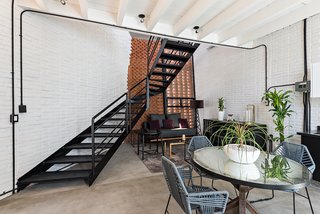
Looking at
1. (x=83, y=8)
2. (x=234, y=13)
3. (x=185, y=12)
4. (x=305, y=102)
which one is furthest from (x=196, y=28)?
(x=305, y=102)

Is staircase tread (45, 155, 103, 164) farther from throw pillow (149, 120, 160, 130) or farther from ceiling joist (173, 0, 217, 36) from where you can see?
ceiling joist (173, 0, 217, 36)

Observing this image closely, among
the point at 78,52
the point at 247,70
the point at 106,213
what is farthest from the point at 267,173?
the point at 78,52

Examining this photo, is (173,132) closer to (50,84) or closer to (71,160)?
(71,160)

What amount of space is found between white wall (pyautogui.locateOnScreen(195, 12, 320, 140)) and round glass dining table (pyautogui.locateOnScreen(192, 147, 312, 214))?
2.37m

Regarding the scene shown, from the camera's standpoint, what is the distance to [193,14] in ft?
10.1

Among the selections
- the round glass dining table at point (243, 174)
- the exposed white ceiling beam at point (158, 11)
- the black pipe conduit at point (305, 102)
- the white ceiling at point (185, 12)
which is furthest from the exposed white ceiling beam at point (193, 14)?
the round glass dining table at point (243, 174)

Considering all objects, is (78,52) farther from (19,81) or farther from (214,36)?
(214,36)

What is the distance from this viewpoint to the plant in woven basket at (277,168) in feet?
5.06

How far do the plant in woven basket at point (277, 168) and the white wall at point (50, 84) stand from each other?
3.44 m

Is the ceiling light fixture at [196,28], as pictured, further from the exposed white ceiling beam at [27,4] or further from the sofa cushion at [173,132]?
the exposed white ceiling beam at [27,4]

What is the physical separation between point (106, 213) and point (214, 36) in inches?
162

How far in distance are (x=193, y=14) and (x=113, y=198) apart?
3.24 metres

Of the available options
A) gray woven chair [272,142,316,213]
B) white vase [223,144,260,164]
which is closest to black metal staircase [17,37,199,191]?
white vase [223,144,260,164]

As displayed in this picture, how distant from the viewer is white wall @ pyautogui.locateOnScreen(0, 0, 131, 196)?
2.64m
